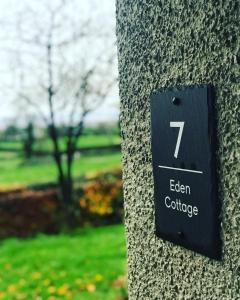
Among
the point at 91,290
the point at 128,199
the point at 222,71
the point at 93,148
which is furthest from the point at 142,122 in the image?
the point at 93,148

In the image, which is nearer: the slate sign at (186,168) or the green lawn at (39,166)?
the slate sign at (186,168)

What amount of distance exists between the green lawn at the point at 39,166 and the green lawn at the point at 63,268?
8.67 meters

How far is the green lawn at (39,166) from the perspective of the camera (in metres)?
17.6

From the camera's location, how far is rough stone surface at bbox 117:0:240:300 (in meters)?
1.03

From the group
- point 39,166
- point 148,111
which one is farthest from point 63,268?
point 39,166

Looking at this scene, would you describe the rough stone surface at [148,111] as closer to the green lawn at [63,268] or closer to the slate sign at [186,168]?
the slate sign at [186,168]

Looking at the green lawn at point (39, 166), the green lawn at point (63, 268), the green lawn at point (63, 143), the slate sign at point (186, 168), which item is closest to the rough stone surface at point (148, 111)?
the slate sign at point (186, 168)

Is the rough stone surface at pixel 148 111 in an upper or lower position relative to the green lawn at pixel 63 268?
upper

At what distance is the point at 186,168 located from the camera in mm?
1141

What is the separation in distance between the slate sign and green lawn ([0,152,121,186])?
1513 centimetres

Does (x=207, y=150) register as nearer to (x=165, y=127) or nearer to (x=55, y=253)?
(x=165, y=127)

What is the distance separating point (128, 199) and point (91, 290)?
4095 mm

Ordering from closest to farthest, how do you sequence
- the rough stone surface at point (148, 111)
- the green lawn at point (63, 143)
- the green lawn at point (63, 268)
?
the rough stone surface at point (148, 111), the green lawn at point (63, 268), the green lawn at point (63, 143)

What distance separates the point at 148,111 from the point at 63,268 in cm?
520
